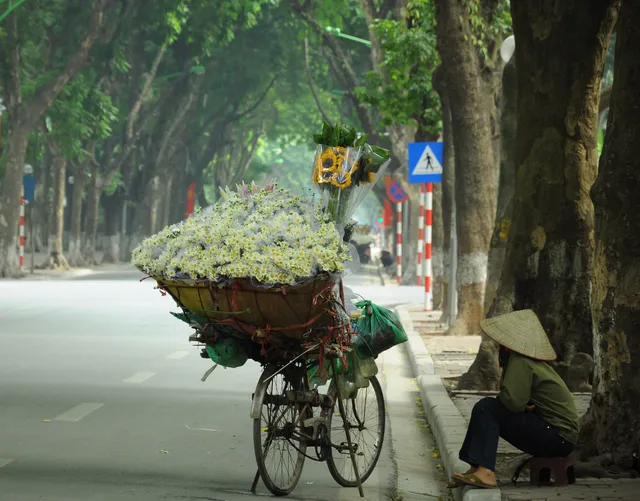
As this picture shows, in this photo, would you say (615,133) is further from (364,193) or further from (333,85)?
(333,85)

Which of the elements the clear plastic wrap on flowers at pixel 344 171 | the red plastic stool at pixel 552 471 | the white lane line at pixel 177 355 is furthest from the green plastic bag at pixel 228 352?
the white lane line at pixel 177 355

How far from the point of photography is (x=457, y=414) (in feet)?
32.3

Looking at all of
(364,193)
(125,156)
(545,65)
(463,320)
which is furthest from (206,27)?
(364,193)

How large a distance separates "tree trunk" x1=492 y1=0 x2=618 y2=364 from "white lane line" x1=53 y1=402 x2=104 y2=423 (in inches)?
133

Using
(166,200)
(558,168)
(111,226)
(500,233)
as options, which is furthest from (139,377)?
(166,200)

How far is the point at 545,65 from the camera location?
11266 mm

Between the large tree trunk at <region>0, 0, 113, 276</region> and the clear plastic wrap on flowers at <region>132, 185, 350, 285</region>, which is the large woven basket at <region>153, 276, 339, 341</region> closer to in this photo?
the clear plastic wrap on flowers at <region>132, 185, 350, 285</region>

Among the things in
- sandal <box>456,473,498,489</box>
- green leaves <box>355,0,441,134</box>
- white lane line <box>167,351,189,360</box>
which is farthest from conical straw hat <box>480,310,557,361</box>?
green leaves <box>355,0,441,134</box>

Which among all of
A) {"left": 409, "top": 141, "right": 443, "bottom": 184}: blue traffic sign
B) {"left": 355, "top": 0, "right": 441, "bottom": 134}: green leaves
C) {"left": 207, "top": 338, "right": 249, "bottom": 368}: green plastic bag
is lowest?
{"left": 207, "top": 338, "right": 249, "bottom": 368}: green plastic bag

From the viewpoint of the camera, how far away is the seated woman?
22.2 feet

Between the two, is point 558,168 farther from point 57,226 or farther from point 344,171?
point 57,226

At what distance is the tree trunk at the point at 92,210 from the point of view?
147ft

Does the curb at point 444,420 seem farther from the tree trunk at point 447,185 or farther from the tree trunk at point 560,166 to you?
the tree trunk at point 447,185

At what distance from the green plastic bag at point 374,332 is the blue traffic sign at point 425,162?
13.3 meters
